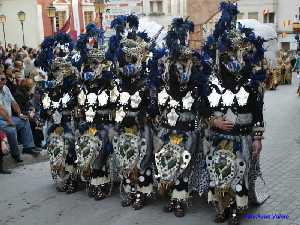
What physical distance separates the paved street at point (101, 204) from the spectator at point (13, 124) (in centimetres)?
48

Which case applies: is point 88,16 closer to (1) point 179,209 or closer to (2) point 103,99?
(2) point 103,99

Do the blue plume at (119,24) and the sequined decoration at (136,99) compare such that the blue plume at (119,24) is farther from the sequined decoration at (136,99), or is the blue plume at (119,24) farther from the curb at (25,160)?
the curb at (25,160)

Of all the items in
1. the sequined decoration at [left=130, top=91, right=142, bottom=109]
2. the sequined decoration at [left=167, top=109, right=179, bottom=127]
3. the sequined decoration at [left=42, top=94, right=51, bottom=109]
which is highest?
the sequined decoration at [left=130, top=91, right=142, bottom=109]

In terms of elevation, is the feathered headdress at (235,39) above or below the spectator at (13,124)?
above

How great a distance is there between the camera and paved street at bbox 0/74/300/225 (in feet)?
18.6

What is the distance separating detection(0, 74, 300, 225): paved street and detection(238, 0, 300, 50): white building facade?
1185 inches

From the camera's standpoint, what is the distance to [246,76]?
525 centimetres

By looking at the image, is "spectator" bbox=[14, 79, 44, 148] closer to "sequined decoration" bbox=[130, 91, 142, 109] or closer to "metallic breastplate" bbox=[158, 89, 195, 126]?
"sequined decoration" bbox=[130, 91, 142, 109]

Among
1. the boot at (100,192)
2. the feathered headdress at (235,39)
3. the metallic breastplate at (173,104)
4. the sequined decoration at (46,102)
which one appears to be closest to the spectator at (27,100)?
the sequined decoration at (46,102)

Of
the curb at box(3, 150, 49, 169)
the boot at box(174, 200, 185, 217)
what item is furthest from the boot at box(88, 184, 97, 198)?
the curb at box(3, 150, 49, 169)

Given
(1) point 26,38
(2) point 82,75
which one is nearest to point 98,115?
(2) point 82,75

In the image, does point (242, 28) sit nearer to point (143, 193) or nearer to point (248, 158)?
point (248, 158)

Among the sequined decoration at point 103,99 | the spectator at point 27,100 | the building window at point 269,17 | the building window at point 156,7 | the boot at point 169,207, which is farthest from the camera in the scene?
the building window at point 269,17

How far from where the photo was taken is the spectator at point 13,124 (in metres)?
8.09
